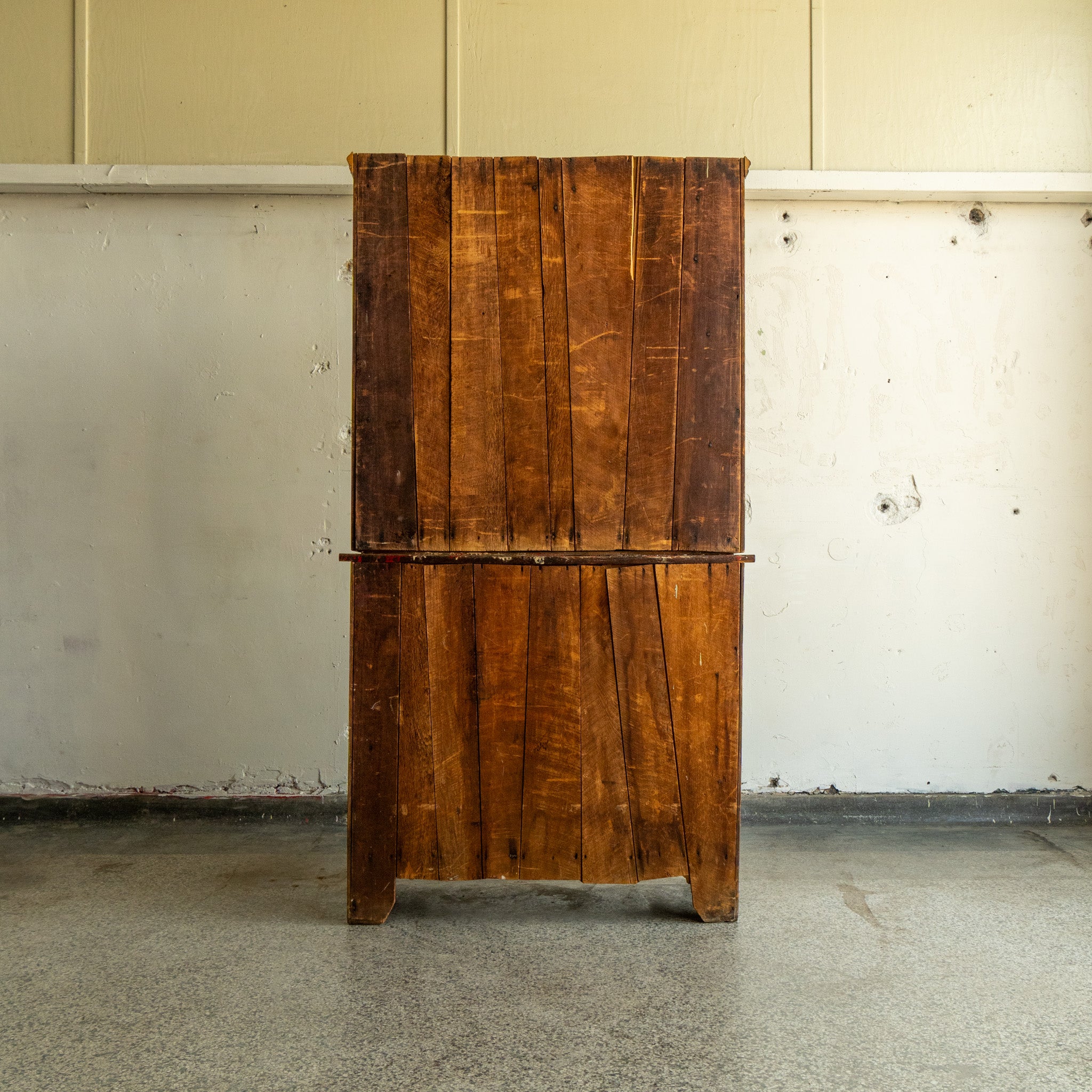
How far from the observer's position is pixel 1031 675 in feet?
12.3

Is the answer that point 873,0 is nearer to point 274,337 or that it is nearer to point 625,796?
point 274,337

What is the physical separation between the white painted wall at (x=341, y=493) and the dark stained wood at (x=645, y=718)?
1.18 m

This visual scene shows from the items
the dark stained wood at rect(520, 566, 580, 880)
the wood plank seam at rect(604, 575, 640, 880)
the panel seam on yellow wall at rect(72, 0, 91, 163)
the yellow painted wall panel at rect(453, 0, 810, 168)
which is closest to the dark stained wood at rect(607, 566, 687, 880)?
the wood plank seam at rect(604, 575, 640, 880)

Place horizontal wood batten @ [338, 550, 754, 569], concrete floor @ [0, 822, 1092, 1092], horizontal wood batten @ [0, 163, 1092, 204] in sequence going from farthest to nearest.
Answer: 1. horizontal wood batten @ [0, 163, 1092, 204]
2. horizontal wood batten @ [338, 550, 754, 569]
3. concrete floor @ [0, 822, 1092, 1092]

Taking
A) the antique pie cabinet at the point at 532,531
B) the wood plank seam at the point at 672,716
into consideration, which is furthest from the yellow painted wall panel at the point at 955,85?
the wood plank seam at the point at 672,716

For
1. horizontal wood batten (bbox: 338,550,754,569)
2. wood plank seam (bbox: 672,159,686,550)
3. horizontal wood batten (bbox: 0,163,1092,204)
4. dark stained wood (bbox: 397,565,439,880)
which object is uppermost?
horizontal wood batten (bbox: 0,163,1092,204)

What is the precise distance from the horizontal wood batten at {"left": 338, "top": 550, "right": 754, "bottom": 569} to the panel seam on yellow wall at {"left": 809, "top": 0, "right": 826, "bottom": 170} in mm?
1952

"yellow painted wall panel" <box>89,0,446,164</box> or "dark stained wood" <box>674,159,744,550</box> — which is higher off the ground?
"yellow painted wall panel" <box>89,0,446,164</box>

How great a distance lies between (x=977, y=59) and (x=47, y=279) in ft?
12.5

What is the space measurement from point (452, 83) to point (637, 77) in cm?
73

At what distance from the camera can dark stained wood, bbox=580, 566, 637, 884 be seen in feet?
8.69

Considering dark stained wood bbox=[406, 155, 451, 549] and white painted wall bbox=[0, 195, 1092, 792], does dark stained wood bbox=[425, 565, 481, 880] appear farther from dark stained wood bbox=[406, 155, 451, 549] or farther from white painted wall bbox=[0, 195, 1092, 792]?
white painted wall bbox=[0, 195, 1092, 792]

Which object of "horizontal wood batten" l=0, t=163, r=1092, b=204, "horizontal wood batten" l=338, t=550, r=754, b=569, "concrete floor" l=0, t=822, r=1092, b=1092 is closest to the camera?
"concrete floor" l=0, t=822, r=1092, b=1092

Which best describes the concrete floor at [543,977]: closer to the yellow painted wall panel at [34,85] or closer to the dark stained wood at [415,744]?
the dark stained wood at [415,744]
